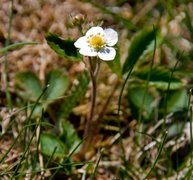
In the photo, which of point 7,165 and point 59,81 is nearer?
point 7,165

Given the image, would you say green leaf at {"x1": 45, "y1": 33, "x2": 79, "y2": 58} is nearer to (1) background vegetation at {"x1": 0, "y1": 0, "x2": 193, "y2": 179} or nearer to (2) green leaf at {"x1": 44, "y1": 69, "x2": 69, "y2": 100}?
(1) background vegetation at {"x1": 0, "y1": 0, "x2": 193, "y2": 179}

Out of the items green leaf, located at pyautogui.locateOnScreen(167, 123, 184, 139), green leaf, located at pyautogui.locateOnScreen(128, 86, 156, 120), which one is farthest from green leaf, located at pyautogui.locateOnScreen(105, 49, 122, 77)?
green leaf, located at pyautogui.locateOnScreen(167, 123, 184, 139)

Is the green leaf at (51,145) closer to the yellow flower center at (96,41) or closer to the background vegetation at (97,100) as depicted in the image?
the background vegetation at (97,100)

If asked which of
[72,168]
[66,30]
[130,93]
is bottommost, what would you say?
[72,168]

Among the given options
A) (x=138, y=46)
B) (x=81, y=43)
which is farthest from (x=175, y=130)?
(x=81, y=43)

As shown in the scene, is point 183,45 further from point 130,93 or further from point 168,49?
point 130,93

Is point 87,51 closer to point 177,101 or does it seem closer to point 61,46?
point 61,46

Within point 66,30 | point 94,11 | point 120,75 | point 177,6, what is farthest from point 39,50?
point 177,6

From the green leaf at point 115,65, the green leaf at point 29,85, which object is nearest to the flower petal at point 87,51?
the green leaf at point 115,65

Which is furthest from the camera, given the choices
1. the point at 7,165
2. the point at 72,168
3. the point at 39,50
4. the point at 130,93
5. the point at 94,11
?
the point at 94,11
